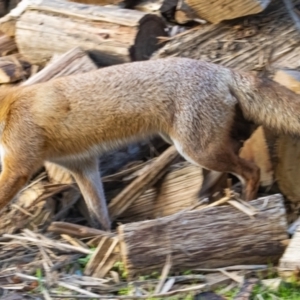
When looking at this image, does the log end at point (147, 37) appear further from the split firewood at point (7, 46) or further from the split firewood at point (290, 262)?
the split firewood at point (290, 262)

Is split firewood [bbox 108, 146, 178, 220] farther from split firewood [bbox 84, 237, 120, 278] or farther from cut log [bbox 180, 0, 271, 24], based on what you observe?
cut log [bbox 180, 0, 271, 24]

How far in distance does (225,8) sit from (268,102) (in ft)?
3.49

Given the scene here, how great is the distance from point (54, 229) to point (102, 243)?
1.88 ft

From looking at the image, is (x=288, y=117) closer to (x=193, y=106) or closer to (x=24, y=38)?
(x=193, y=106)

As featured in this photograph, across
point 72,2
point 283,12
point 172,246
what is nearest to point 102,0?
point 72,2

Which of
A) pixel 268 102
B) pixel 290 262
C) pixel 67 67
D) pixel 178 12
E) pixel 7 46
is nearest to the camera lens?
pixel 290 262

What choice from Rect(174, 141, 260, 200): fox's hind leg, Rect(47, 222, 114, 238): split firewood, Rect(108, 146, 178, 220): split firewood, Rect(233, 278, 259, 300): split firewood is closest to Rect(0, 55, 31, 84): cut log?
Rect(108, 146, 178, 220): split firewood

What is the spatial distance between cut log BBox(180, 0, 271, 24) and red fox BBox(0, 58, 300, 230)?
2.27 ft

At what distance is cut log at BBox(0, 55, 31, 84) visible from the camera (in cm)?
662

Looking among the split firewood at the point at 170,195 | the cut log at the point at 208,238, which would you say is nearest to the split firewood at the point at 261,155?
the split firewood at the point at 170,195

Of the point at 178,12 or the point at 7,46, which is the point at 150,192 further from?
the point at 7,46

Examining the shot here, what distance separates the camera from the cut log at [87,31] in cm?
617

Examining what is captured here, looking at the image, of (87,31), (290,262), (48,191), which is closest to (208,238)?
(290,262)

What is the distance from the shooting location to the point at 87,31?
6.38 metres
